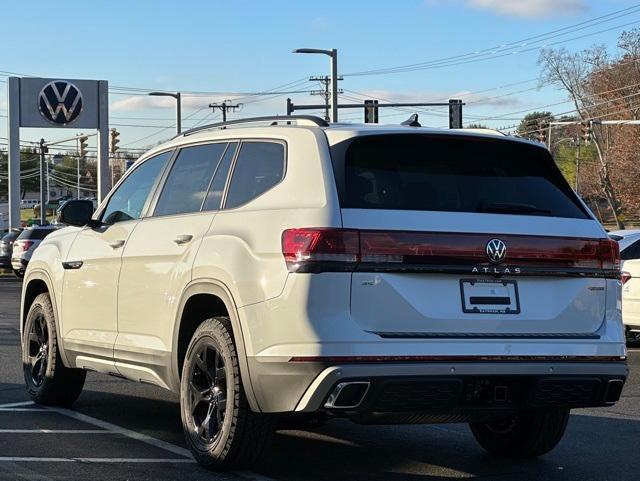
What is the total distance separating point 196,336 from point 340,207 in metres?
1.29

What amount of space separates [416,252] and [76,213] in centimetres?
318

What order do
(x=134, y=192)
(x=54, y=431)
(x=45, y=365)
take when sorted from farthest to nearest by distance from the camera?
(x=45, y=365) < (x=134, y=192) < (x=54, y=431)

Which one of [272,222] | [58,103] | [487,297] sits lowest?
[487,297]

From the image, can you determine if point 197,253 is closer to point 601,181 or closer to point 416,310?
point 416,310

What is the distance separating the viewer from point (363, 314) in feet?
17.4

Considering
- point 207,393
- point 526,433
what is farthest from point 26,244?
point 526,433

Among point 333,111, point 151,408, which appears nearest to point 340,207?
point 151,408

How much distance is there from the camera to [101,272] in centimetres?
742

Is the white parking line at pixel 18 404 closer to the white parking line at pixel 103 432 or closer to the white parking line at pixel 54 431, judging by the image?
the white parking line at pixel 103 432

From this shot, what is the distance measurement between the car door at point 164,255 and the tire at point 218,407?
34 centimetres

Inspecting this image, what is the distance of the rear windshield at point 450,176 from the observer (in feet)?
18.5

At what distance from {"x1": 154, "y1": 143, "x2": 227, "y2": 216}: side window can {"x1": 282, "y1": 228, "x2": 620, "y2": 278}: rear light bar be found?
1.35 meters

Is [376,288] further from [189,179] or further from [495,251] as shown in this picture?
[189,179]

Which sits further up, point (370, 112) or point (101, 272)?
point (370, 112)
